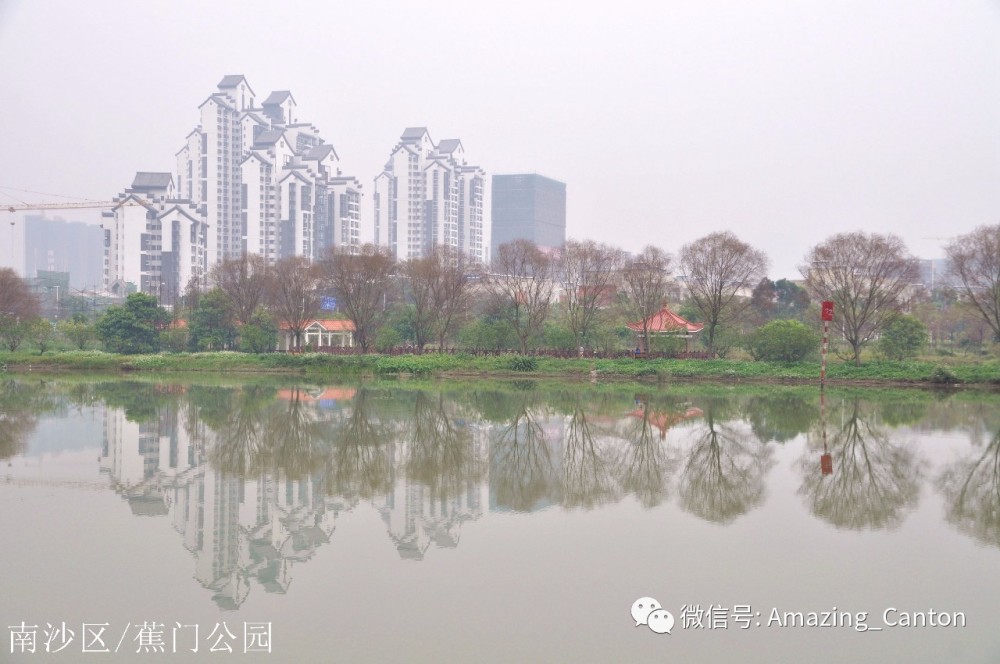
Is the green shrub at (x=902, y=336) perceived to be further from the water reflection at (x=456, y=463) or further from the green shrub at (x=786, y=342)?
the water reflection at (x=456, y=463)

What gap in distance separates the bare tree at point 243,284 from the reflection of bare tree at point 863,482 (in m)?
28.3

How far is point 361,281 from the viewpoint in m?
35.0

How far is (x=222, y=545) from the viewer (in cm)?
799

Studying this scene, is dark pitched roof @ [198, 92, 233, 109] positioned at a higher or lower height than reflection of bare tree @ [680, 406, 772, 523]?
higher

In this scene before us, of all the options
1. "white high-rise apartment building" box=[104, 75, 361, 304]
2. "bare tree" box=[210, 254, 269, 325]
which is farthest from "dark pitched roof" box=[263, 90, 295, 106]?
"bare tree" box=[210, 254, 269, 325]

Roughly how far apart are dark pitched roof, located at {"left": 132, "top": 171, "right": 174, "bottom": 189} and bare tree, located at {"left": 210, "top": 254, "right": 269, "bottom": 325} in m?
42.5

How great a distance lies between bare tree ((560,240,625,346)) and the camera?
34.0 m

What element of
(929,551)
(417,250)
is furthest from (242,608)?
(417,250)

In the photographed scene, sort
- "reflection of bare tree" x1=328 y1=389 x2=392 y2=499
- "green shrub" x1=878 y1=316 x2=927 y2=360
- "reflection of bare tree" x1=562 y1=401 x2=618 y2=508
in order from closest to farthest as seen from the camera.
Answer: "reflection of bare tree" x1=562 y1=401 x2=618 y2=508 < "reflection of bare tree" x1=328 y1=389 x2=392 y2=499 < "green shrub" x1=878 y1=316 x2=927 y2=360

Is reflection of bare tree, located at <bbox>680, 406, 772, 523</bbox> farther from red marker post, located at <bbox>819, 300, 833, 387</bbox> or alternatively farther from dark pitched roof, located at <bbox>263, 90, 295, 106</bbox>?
dark pitched roof, located at <bbox>263, 90, 295, 106</bbox>

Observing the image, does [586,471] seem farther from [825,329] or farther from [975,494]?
[825,329]

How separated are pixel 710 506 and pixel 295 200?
72192mm

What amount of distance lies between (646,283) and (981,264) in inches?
447

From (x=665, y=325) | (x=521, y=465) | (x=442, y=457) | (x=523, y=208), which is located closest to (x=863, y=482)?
(x=521, y=465)
